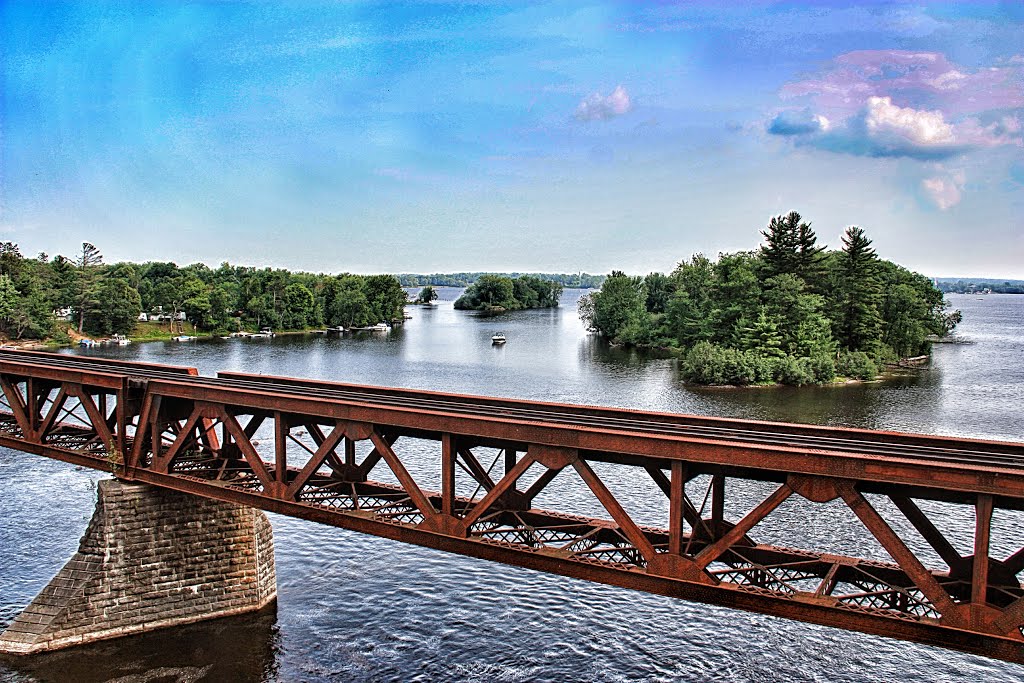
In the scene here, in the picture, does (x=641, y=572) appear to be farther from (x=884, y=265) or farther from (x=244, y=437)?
(x=884, y=265)

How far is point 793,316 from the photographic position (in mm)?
82438

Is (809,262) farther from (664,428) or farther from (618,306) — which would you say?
(664,428)

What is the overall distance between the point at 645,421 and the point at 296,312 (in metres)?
137

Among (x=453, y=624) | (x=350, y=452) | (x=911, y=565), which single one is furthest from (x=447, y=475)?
(x=453, y=624)

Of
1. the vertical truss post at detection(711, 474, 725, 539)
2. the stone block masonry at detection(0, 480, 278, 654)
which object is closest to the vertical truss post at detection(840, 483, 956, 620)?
the vertical truss post at detection(711, 474, 725, 539)

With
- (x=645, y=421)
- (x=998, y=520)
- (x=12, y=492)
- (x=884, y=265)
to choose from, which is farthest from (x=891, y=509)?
(x=884, y=265)

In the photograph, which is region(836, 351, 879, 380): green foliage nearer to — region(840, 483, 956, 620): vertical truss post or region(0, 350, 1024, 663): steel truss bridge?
Answer: region(0, 350, 1024, 663): steel truss bridge

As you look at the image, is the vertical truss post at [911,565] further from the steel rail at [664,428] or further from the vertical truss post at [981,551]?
the steel rail at [664,428]

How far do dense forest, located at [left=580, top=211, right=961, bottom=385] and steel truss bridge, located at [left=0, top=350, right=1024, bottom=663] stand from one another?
55.2 metres

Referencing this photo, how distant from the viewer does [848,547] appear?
96.8 feet

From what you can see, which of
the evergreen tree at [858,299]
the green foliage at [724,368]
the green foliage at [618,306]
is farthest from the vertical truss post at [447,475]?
the green foliage at [618,306]

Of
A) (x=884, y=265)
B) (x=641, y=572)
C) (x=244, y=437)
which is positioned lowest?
(x=641, y=572)

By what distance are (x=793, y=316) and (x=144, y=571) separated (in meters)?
73.5

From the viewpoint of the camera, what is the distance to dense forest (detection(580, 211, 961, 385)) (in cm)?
7638
